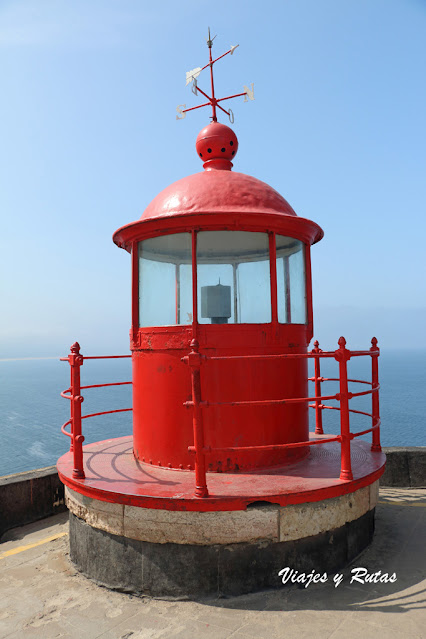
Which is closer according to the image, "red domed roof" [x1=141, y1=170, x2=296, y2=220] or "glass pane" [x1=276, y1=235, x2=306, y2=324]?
"red domed roof" [x1=141, y1=170, x2=296, y2=220]

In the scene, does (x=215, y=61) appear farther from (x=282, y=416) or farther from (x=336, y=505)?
(x=336, y=505)

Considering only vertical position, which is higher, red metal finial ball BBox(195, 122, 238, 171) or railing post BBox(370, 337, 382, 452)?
red metal finial ball BBox(195, 122, 238, 171)

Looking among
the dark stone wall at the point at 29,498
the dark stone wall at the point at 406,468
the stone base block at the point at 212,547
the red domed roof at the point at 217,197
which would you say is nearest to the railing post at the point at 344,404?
the stone base block at the point at 212,547

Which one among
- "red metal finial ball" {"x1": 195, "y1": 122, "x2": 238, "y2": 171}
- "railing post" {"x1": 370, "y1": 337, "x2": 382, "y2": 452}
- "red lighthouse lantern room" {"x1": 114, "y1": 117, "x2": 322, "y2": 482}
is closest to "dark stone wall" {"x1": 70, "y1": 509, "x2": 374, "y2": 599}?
"red lighthouse lantern room" {"x1": 114, "y1": 117, "x2": 322, "y2": 482}

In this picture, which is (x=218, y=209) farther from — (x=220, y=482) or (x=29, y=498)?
(x=29, y=498)

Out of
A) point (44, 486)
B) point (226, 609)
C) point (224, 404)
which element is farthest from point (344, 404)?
point (44, 486)

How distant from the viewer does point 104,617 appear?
394 cm

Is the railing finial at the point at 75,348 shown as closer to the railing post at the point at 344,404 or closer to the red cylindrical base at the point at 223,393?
the red cylindrical base at the point at 223,393

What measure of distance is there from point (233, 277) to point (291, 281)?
2.30 ft

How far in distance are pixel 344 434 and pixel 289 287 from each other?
1.79 metres

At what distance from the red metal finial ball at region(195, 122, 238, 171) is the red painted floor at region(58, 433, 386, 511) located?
3.71 metres

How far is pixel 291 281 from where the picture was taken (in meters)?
5.58

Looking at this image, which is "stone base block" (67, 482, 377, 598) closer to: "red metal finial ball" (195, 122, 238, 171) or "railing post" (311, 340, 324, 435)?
"railing post" (311, 340, 324, 435)

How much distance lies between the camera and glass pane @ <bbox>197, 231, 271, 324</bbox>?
5.19 metres
